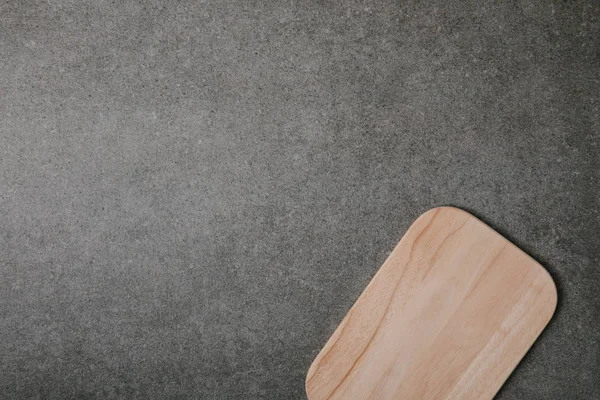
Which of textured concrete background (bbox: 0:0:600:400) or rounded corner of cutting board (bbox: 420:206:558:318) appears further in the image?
textured concrete background (bbox: 0:0:600:400)

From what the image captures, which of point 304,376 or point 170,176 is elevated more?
point 170,176

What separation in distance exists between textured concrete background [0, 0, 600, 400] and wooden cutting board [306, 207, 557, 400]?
0.10 meters

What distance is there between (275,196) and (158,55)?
37 centimetres

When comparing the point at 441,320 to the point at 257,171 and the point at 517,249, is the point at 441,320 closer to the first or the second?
the point at 517,249

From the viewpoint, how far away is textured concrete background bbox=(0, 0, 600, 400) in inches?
41.8

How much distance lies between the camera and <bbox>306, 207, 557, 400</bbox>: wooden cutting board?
0.96 meters

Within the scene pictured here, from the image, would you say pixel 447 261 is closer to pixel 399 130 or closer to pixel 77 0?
pixel 399 130

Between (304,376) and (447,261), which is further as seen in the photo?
(304,376)

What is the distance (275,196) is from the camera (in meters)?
1.08

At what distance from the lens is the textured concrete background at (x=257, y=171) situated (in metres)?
1.06

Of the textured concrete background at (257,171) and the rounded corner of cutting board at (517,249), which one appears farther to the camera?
the textured concrete background at (257,171)

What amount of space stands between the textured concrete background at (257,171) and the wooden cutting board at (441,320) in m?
0.10

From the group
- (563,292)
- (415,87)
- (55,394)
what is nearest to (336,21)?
(415,87)

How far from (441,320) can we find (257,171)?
0.45 meters
